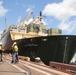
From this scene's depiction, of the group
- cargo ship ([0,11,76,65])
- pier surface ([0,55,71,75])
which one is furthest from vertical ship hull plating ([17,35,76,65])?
pier surface ([0,55,71,75])

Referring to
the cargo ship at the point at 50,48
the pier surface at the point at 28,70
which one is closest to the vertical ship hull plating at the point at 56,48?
the cargo ship at the point at 50,48

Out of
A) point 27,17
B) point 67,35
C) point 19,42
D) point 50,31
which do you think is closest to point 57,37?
point 67,35

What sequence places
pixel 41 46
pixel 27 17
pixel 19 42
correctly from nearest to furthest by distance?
pixel 41 46, pixel 19 42, pixel 27 17

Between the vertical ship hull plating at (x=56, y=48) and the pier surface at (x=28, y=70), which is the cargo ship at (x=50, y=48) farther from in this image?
the pier surface at (x=28, y=70)

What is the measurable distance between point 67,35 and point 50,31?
18403mm

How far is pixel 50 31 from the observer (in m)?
47.9

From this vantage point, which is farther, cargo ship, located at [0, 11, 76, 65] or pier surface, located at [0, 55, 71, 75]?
cargo ship, located at [0, 11, 76, 65]

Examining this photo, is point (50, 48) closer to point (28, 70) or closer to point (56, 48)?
point (56, 48)

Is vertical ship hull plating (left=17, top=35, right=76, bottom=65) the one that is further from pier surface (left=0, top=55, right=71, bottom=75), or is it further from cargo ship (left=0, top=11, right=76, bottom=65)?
pier surface (left=0, top=55, right=71, bottom=75)

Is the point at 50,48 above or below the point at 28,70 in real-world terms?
above

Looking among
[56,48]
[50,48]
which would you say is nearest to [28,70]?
[56,48]

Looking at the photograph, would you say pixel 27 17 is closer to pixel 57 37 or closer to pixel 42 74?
pixel 57 37

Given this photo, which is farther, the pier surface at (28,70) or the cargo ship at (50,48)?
the cargo ship at (50,48)

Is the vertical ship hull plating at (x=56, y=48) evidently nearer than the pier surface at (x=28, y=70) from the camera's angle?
No
